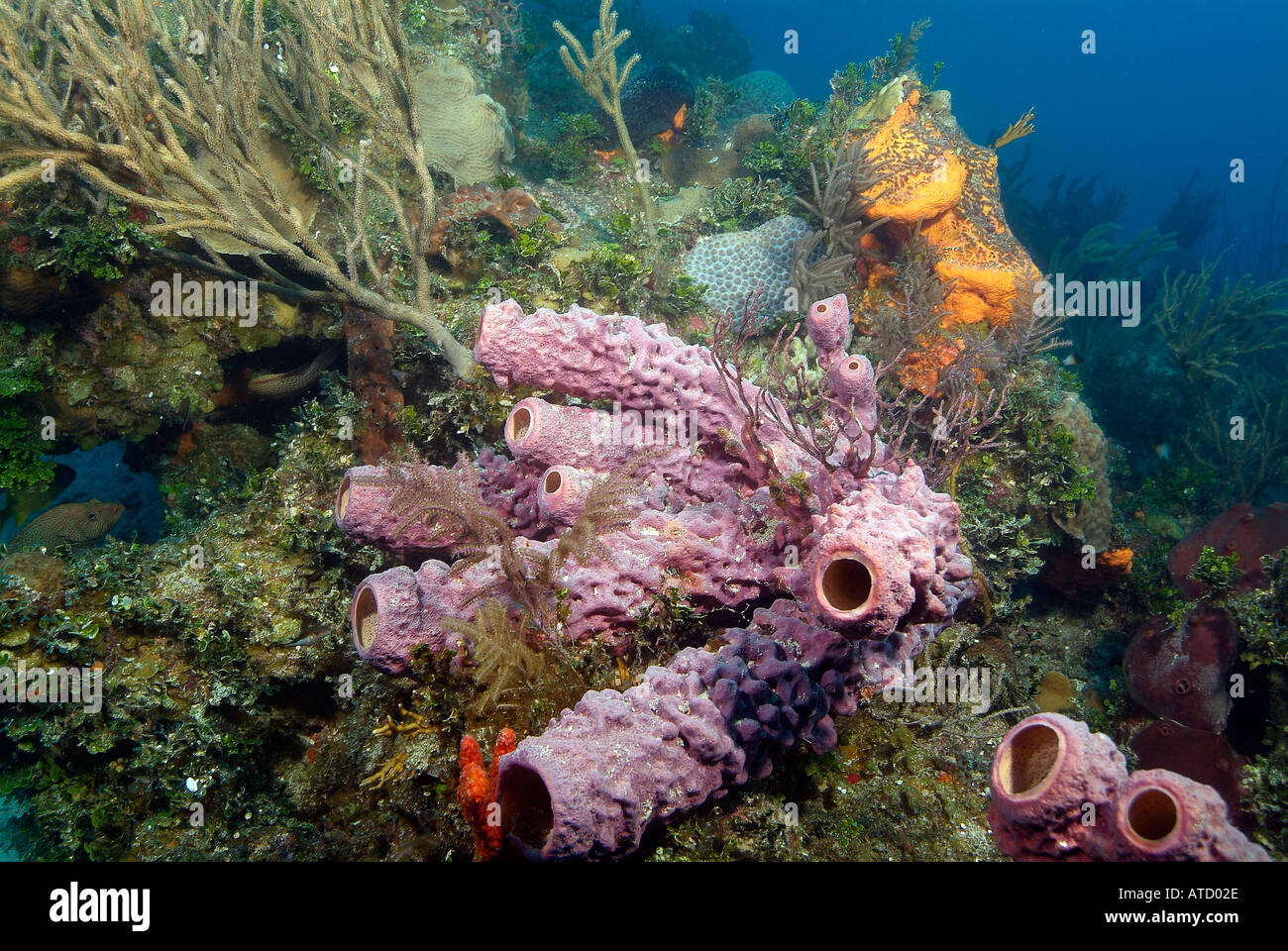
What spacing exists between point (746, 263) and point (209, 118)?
15.3 feet

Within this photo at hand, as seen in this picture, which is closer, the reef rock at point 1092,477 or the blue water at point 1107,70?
the reef rock at point 1092,477

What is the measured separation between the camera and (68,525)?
536cm

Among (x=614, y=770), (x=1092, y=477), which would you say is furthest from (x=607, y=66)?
(x=614, y=770)

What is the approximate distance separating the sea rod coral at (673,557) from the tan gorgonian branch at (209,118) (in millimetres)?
1478

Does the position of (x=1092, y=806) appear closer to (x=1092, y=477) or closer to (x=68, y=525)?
(x=1092, y=477)

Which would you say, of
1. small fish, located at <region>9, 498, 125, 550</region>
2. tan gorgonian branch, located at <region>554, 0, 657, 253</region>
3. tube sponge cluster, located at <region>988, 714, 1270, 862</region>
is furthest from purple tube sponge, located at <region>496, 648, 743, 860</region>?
small fish, located at <region>9, 498, 125, 550</region>

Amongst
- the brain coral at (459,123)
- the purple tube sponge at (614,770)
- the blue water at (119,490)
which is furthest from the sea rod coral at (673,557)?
the blue water at (119,490)

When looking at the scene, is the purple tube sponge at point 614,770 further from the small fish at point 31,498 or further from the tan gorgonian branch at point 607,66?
the small fish at point 31,498

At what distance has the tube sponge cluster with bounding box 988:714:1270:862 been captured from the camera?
148cm

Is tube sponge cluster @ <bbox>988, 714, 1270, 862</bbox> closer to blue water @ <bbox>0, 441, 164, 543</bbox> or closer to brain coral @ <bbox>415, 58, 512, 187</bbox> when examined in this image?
brain coral @ <bbox>415, 58, 512, 187</bbox>

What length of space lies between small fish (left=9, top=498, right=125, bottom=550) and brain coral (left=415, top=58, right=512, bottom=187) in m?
4.81

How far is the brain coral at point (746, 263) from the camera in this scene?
240 inches
